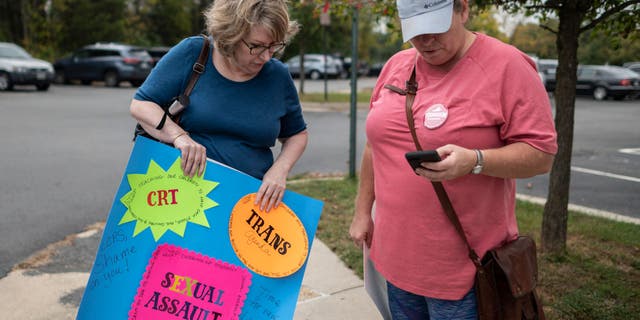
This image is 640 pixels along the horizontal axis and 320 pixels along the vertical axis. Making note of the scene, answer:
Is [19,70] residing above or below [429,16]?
below

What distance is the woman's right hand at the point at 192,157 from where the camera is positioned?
2039mm

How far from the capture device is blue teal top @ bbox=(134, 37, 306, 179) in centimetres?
218

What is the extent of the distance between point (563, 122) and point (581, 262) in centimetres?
98

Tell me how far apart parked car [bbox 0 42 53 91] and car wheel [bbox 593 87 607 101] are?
20.0 metres

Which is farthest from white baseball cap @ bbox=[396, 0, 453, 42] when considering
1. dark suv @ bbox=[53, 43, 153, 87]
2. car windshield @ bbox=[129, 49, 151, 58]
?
car windshield @ bbox=[129, 49, 151, 58]

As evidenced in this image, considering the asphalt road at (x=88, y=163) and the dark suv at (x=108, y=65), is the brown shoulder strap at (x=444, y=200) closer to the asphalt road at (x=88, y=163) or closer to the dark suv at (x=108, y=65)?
the asphalt road at (x=88, y=163)

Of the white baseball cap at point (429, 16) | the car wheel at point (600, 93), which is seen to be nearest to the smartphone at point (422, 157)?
the white baseball cap at point (429, 16)

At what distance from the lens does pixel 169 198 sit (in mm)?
2086

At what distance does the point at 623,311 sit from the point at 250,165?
2.40 m

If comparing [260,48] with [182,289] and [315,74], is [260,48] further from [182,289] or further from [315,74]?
[315,74]

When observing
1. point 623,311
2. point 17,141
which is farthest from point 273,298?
point 17,141

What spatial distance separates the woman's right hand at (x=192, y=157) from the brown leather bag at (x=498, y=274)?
700mm

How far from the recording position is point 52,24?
30656 millimetres

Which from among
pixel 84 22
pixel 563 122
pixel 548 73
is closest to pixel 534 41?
pixel 548 73
